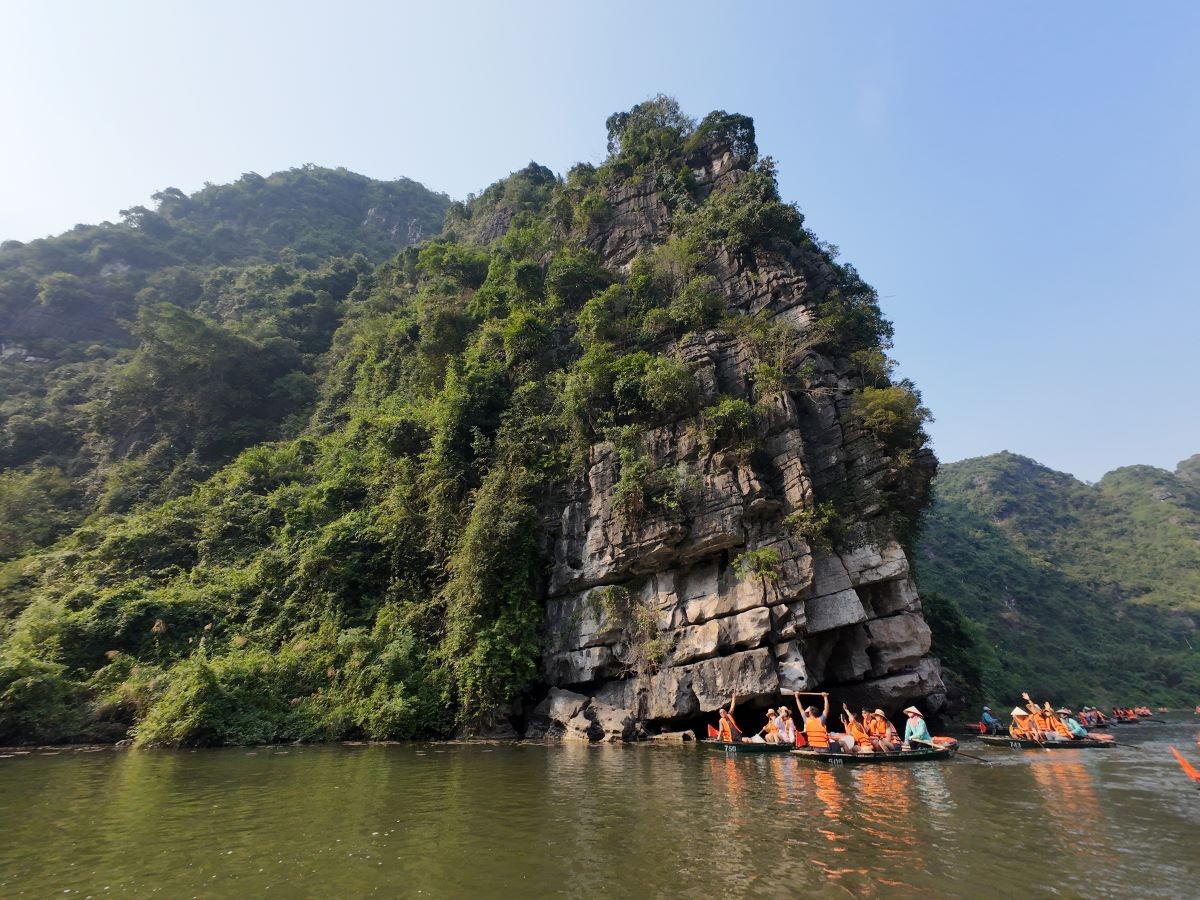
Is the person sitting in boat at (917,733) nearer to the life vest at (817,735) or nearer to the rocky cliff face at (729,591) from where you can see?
the life vest at (817,735)

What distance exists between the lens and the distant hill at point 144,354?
3106 cm

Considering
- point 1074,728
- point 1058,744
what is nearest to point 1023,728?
point 1058,744

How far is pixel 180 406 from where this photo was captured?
34.7 m

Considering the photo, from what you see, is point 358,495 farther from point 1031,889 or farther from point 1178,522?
point 1178,522

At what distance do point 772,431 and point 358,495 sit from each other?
1812 centimetres

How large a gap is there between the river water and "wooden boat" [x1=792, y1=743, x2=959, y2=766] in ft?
1.62

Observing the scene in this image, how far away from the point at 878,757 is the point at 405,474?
63.5 feet

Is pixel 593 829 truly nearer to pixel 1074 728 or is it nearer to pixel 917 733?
pixel 917 733

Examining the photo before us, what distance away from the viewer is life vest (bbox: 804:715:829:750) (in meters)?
14.4

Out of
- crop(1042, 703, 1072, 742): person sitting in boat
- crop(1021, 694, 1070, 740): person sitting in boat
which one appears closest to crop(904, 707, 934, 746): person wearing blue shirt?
crop(1021, 694, 1070, 740): person sitting in boat

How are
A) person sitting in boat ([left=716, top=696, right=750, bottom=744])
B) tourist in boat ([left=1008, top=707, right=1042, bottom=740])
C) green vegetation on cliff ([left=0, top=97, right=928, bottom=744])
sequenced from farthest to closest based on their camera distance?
green vegetation on cliff ([left=0, top=97, right=928, bottom=744]), tourist in boat ([left=1008, top=707, right=1042, bottom=740]), person sitting in boat ([left=716, top=696, right=750, bottom=744])

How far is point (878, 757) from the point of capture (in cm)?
1305

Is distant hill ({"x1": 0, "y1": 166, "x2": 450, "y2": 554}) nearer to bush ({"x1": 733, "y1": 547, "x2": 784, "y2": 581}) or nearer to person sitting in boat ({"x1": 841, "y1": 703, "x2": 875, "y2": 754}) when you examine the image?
bush ({"x1": 733, "y1": 547, "x2": 784, "y2": 581})

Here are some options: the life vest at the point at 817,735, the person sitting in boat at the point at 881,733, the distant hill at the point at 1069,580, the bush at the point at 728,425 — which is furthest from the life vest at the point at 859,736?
the distant hill at the point at 1069,580
